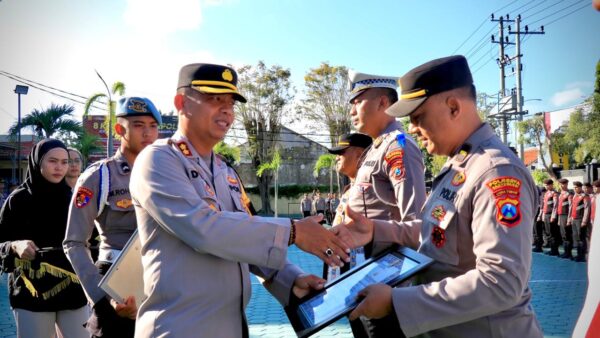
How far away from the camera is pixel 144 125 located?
3.45 m

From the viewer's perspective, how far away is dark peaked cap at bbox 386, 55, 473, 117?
1911mm

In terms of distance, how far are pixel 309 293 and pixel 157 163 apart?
0.92m

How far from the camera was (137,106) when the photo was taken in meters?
3.42

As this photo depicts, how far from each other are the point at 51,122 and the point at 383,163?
84.9ft

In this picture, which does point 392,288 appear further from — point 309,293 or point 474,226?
point 309,293

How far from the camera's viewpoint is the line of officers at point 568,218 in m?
12.5

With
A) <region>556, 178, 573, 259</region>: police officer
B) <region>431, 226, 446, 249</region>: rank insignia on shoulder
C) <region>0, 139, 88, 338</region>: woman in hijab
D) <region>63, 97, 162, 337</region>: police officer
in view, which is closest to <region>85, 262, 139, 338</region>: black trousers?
<region>63, 97, 162, 337</region>: police officer

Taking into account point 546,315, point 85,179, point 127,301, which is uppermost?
point 85,179

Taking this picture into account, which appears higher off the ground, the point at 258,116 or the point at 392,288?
the point at 258,116

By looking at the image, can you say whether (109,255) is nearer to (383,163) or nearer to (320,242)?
(320,242)

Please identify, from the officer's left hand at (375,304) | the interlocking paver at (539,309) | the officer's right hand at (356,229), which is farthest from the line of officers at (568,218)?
the officer's left hand at (375,304)

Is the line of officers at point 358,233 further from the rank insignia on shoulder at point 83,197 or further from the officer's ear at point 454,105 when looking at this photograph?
the rank insignia on shoulder at point 83,197

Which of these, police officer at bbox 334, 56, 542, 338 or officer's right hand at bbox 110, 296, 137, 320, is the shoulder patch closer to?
police officer at bbox 334, 56, 542, 338

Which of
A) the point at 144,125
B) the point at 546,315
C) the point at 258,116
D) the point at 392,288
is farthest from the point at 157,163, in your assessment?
the point at 258,116
